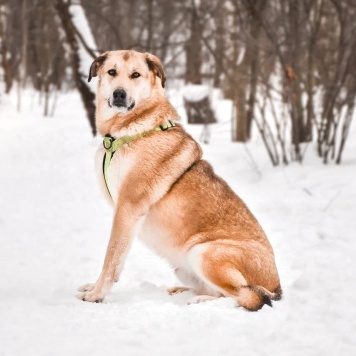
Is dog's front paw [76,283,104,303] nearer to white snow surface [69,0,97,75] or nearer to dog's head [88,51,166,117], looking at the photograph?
dog's head [88,51,166,117]

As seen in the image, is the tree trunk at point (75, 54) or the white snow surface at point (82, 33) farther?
the white snow surface at point (82, 33)

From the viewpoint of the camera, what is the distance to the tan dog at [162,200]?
11.7 feet

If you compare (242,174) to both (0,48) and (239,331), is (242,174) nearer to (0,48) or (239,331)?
(239,331)

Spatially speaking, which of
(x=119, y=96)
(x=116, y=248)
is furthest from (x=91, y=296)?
(x=119, y=96)

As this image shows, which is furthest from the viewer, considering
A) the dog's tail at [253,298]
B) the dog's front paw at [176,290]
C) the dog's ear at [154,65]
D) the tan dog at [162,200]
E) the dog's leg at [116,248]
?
the dog's front paw at [176,290]

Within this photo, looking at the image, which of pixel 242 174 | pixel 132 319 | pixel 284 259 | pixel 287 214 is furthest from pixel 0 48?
pixel 132 319

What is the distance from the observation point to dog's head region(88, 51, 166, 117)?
12.3 ft

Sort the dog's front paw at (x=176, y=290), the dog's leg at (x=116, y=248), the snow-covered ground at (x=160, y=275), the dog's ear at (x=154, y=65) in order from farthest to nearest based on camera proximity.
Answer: the dog's front paw at (x=176, y=290), the dog's ear at (x=154, y=65), the dog's leg at (x=116, y=248), the snow-covered ground at (x=160, y=275)

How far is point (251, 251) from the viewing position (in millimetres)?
3531

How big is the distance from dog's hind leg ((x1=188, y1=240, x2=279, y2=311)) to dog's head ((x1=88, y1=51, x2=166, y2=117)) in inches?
42.1

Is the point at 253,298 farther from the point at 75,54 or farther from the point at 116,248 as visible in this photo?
the point at 75,54

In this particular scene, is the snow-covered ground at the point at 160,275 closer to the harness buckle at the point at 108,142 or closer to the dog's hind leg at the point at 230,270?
the dog's hind leg at the point at 230,270

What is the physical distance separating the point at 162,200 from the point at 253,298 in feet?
2.90

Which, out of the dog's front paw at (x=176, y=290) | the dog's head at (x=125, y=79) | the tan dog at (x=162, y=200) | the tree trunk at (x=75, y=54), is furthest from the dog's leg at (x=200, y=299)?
the tree trunk at (x=75, y=54)
